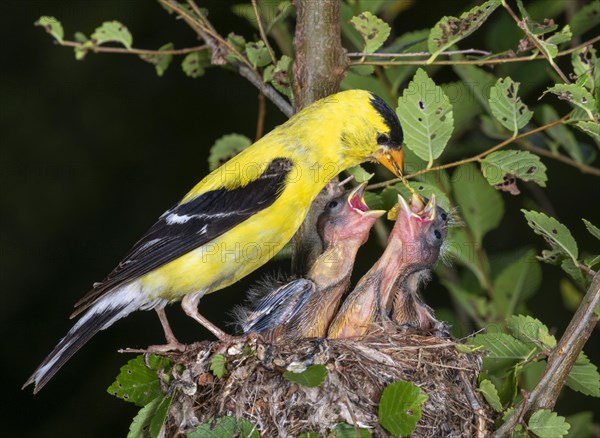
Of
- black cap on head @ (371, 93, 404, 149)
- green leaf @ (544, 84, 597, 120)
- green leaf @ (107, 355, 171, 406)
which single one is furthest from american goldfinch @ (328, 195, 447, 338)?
green leaf @ (544, 84, 597, 120)

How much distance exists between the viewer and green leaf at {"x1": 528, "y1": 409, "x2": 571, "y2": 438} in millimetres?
2664

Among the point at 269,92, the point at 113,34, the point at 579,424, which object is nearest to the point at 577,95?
the point at 269,92

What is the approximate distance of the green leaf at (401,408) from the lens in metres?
2.68

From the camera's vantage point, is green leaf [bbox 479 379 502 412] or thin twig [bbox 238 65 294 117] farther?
thin twig [bbox 238 65 294 117]

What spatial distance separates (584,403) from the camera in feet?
17.2

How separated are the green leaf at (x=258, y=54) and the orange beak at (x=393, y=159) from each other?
1.93ft

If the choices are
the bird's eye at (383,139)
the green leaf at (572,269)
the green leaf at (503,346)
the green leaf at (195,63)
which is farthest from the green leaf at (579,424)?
the green leaf at (195,63)

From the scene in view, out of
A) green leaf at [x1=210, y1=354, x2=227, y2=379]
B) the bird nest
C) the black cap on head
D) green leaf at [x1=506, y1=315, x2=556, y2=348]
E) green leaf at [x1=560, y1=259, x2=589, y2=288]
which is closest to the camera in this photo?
green leaf at [x1=506, y1=315, x2=556, y2=348]

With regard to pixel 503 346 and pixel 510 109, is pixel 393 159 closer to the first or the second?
pixel 510 109

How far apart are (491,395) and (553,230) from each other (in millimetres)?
553

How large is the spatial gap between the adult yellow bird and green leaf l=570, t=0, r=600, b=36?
78 cm

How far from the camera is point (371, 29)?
11.1ft

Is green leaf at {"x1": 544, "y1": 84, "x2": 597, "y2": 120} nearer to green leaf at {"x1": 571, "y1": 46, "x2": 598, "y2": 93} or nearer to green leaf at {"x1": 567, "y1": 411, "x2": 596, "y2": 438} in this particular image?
green leaf at {"x1": 571, "y1": 46, "x2": 598, "y2": 93}

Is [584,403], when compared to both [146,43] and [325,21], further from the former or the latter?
[146,43]
